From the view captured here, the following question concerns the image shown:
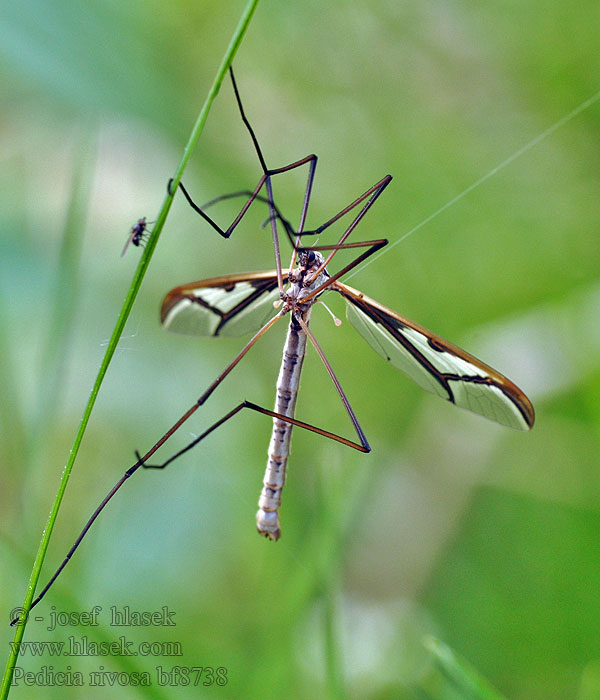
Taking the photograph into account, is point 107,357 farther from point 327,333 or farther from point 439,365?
point 327,333

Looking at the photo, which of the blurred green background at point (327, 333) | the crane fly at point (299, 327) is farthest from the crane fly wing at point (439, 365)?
the blurred green background at point (327, 333)

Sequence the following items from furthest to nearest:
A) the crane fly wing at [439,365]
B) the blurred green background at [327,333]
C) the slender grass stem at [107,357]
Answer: the blurred green background at [327,333] < the crane fly wing at [439,365] < the slender grass stem at [107,357]

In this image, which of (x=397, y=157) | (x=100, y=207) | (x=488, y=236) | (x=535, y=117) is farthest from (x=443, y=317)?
(x=100, y=207)

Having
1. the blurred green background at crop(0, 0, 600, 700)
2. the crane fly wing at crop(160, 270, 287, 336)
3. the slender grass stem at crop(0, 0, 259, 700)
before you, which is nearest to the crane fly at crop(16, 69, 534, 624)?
the crane fly wing at crop(160, 270, 287, 336)

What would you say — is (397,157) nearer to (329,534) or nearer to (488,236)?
(488,236)

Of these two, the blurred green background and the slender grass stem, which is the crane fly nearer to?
the blurred green background

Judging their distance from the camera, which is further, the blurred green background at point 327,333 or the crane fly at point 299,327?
the blurred green background at point 327,333

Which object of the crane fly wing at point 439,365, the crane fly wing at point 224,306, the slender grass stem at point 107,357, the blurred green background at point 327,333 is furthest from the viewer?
the blurred green background at point 327,333

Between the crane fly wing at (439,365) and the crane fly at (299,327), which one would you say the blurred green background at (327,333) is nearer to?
the crane fly at (299,327)
